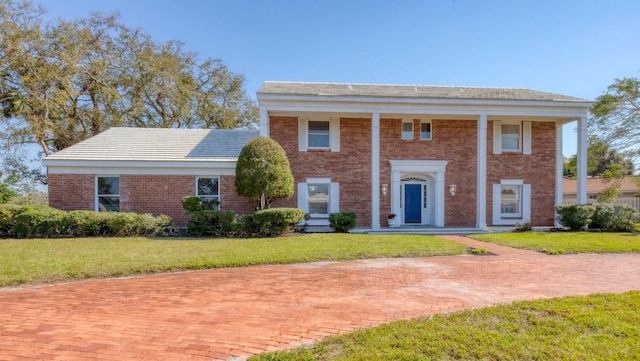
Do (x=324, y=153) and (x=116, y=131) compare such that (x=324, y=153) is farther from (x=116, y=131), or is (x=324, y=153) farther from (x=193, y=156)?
(x=116, y=131)

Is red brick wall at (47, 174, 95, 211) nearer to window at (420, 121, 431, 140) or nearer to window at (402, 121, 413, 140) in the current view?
window at (402, 121, 413, 140)

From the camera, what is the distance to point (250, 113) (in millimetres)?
29766

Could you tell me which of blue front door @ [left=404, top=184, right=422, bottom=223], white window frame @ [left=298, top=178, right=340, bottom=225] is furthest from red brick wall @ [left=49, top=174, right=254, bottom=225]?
blue front door @ [left=404, top=184, right=422, bottom=223]

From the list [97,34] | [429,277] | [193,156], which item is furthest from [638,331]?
[97,34]

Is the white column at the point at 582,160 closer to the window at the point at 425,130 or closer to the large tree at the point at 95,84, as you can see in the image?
the window at the point at 425,130

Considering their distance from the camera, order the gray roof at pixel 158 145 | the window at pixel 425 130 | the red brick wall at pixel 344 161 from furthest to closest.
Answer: the window at pixel 425 130 < the red brick wall at pixel 344 161 < the gray roof at pixel 158 145

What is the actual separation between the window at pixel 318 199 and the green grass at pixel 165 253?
4236 millimetres

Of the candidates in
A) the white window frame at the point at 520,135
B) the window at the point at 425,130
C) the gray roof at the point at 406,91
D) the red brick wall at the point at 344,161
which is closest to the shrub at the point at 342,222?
the red brick wall at the point at 344,161

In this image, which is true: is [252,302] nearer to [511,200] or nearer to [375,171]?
[375,171]

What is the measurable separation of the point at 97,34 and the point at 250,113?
11.7m

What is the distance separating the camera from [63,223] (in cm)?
1221

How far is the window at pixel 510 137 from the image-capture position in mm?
17328

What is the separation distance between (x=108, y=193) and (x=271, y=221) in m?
7.49

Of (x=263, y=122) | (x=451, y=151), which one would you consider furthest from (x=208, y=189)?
(x=451, y=151)
